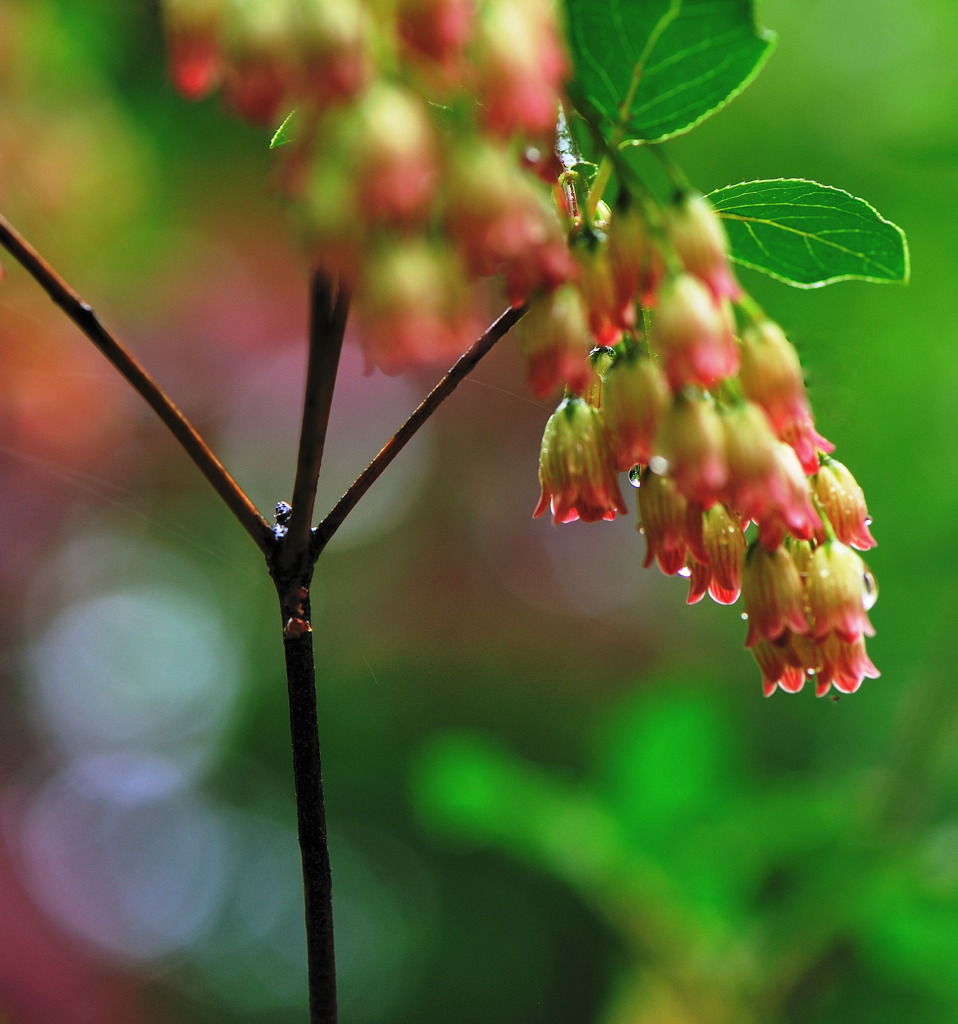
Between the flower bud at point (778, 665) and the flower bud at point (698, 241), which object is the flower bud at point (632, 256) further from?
the flower bud at point (778, 665)

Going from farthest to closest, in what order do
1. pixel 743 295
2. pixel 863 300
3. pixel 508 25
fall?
pixel 863 300 < pixel 743 295 < pixel 508 25

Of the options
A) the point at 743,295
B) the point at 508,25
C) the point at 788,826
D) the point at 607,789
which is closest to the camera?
the point at 508,25

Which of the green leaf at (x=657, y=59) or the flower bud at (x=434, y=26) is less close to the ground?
the green leaf at (x=657, y=59)

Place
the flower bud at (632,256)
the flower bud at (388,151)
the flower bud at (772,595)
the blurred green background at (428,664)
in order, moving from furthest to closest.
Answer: the blurred green background at (428,664) < the flower bud at (772,595) < the flower bud at (632,256) < the flower bud at (388,151)

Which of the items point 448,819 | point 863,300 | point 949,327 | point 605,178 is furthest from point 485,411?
point 605,178

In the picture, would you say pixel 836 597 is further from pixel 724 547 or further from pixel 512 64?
pixel 512 64

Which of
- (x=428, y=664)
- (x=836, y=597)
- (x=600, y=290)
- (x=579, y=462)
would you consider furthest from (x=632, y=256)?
(x=428, y=664)

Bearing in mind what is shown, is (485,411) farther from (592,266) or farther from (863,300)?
(592,266)

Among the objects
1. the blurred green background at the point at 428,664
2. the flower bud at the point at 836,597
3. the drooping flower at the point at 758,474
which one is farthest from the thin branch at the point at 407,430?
the blurred green background at the point at 428,664

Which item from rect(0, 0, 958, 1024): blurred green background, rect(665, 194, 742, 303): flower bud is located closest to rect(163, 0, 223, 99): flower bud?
rect(665, 194, 742, 303): flower bud
